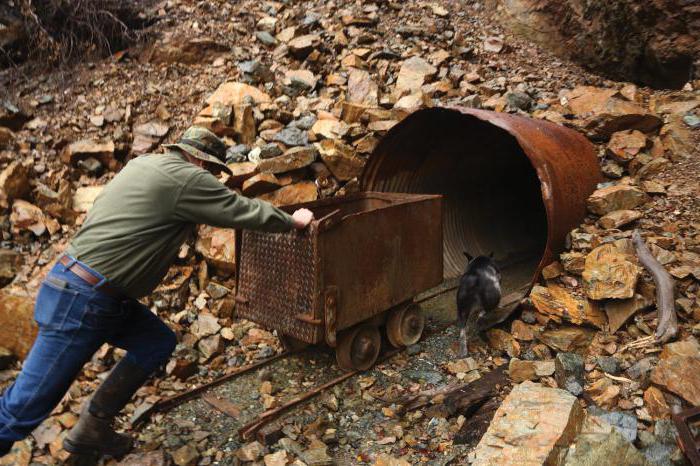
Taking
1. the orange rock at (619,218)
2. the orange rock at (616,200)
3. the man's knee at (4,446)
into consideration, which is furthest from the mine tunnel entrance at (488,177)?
the man's knee at (4,446)

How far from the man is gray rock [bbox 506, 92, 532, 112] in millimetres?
4910

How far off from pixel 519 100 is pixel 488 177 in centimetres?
113

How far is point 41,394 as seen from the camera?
8.89ft

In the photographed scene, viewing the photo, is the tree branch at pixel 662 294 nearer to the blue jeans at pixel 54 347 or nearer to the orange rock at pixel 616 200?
the orange rock at pixel 616 200

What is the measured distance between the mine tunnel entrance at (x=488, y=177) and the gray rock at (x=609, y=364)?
1.12 m

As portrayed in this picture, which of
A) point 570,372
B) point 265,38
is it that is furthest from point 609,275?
point 265,38

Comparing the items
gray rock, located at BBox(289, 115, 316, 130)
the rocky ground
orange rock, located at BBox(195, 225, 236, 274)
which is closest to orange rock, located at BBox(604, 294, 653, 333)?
the rocky ground

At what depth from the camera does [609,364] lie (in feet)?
12.5

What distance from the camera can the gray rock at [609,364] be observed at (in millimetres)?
3754

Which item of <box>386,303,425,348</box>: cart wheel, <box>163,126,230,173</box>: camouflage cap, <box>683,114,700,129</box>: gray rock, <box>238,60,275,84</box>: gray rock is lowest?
<box>386,303,425,348</box>: cart wheel

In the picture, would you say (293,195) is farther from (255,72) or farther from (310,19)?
(310,19)

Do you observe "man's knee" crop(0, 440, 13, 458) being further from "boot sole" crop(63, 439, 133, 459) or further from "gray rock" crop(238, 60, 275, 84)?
"gray rock" crop(238, 60, 275, 84)

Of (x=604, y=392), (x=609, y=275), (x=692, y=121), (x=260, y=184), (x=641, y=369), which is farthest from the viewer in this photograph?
(x=692, y=121)

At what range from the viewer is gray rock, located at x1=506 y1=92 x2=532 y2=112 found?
696cm
